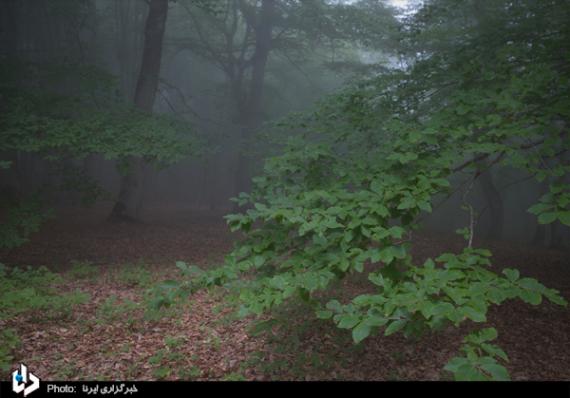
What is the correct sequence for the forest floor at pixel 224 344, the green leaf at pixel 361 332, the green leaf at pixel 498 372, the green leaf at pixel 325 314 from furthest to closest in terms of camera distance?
the forest floor at pixel 224 344 < the green leaf at pixel 325 314 < the green leaf at pixel 361 332 < the green leaf at pixel 498 372

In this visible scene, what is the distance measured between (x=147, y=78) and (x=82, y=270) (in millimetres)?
7385

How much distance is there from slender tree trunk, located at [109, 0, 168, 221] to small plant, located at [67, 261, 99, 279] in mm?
4491

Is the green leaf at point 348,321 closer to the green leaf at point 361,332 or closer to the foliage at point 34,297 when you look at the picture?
the green leaf at point 361,332

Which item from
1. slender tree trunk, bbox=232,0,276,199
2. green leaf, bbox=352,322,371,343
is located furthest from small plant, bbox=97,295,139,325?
slender tree trunk, bbox=232,0,276,199

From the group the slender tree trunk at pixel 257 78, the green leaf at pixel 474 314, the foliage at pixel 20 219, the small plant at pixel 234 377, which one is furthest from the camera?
the slender tree trunk at pixel 257 78

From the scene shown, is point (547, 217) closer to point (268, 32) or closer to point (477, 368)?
point (477, 368)

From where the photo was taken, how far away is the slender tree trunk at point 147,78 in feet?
43.1

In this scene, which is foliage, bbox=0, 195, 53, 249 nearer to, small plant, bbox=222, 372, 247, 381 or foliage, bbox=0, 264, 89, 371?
foliage, bbox=0, 264, 89, 371

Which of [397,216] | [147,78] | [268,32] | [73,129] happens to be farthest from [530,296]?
[268,32]

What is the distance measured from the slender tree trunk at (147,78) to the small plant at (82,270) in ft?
14.7

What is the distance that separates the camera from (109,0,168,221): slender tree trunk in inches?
517

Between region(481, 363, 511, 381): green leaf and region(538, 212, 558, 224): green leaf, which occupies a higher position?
region(538, 212, 558, 224): green leaf

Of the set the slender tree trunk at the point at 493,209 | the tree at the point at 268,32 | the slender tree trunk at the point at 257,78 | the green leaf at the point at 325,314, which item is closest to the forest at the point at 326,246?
the green leaf at the point at 325,314
